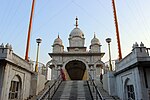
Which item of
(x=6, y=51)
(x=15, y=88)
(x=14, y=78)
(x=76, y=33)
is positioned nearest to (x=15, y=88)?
(x=15, y=88)

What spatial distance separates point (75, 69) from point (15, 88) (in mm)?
21898

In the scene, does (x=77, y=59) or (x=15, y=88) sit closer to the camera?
(x=15, y=88)

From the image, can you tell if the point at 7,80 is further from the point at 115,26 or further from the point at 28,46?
the point at 115,26

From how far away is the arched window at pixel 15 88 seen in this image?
33.6 ft

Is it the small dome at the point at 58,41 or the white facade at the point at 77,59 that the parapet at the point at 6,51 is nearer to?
the white facade at the point at 77,59

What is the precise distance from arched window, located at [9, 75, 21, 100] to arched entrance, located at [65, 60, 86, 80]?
16.9 metres

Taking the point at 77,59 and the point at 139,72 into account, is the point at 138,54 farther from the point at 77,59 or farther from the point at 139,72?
the point at 77,59

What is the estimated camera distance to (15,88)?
10.8 metres

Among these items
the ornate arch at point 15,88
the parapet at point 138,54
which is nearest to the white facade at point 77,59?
the ornate arch at point 15,88

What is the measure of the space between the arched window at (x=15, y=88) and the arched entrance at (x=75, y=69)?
1688 cm

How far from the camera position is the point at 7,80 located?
9305 millimetres

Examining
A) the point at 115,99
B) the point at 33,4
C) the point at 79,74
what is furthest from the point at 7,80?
the point at 79,74

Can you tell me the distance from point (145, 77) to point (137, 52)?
5.03 feet

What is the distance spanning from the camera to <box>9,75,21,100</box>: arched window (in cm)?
1023
